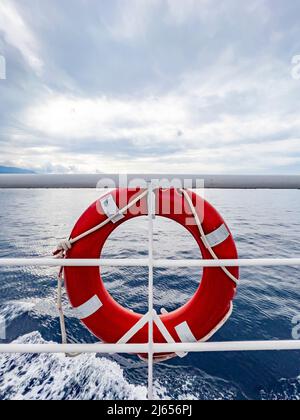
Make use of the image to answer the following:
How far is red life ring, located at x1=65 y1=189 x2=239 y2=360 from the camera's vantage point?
950 mm

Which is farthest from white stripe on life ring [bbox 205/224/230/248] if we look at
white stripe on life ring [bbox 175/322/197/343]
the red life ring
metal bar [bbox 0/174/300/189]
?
white stripe on life ring [bbox 175/322/197/343]

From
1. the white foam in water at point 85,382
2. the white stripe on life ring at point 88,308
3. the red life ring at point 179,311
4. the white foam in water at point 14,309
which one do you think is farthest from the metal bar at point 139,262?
the white foam in water at point 14,309

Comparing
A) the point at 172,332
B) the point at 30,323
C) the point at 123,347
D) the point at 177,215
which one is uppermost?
the point at 177,215

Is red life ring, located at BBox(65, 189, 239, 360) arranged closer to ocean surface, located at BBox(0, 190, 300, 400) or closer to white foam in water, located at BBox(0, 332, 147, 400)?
ocean surface, located at BBox(0, 190, 300, 400)

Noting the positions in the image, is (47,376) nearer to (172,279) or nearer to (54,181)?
(54,181)

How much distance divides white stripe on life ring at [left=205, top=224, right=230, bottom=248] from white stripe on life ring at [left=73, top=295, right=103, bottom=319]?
0.50 metres

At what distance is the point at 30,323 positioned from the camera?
2.52 metres

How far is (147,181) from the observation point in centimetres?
75

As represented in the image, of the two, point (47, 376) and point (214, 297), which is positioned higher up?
point (214, 297)

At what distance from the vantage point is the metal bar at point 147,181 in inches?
29.3
